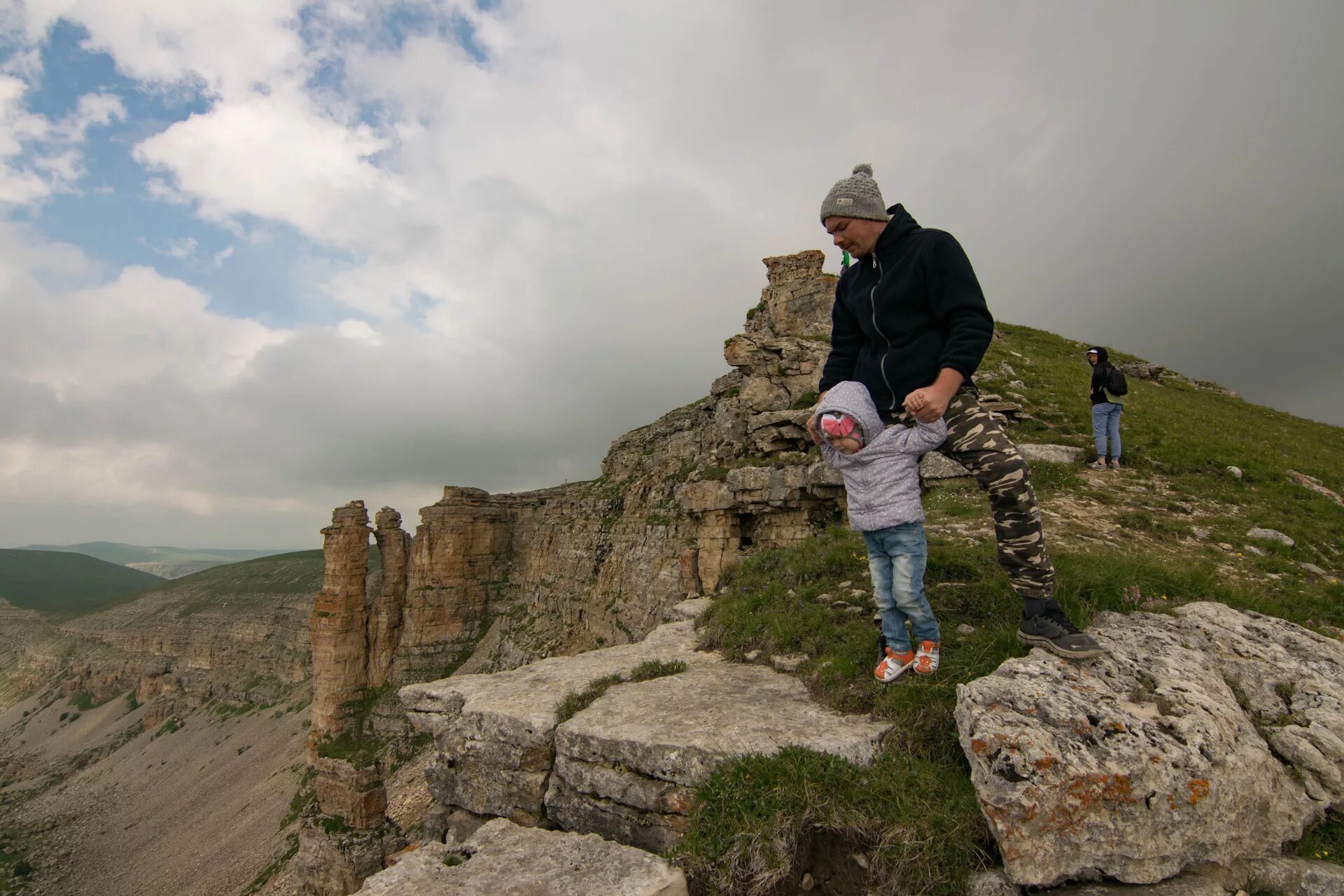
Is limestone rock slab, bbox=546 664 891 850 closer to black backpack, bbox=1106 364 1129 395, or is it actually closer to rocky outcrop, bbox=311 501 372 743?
black backpack, bbox=1106 364 1129 395

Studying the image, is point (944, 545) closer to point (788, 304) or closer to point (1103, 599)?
point (1103, 599)

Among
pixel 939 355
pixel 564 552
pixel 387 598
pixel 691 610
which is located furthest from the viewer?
pixel 387 598

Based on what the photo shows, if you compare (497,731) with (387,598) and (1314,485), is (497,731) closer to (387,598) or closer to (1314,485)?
(1314,485)

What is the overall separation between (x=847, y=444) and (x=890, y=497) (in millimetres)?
499

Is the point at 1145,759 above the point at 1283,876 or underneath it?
above

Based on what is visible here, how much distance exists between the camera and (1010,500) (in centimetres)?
394

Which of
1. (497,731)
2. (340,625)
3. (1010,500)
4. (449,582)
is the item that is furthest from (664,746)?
(340,625)

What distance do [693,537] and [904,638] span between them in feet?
54.0

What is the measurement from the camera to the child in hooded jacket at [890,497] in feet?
13.5

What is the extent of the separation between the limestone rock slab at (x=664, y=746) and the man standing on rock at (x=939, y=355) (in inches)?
56.5

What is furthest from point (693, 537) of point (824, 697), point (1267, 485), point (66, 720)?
point (66, 720)

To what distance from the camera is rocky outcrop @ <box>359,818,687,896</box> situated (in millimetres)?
3229

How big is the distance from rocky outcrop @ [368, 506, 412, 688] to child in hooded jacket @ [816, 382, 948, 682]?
161 ft

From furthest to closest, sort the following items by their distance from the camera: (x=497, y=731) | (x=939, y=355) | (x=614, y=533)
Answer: (x=614, y=533) → (x=497, y=731) → (x=939, y=355)
